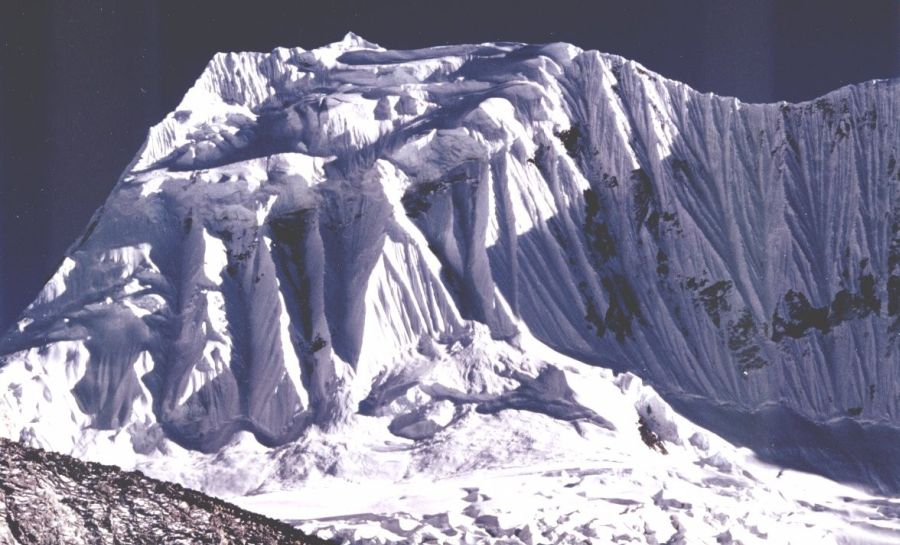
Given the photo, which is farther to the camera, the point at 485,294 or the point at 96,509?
the point at 485,294

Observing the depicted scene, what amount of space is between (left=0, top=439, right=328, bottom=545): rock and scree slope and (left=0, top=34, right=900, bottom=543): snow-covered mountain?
22.7 meters

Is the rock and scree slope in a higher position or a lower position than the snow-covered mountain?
lower

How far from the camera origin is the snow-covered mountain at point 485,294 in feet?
276

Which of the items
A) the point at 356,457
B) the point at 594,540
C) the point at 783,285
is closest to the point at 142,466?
the point at 356,457

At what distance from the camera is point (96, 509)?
154ft

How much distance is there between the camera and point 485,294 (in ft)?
317

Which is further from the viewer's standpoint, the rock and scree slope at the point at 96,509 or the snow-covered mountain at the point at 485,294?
the snow-covered mountain at the point at 485,294

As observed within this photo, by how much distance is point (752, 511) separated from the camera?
73625mm

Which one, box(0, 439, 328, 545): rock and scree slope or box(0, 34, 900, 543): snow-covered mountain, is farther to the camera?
box(0, 34, 900, 543): snow-covered mountain

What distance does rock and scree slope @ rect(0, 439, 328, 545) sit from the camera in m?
44.9

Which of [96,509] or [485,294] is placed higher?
[485,294]

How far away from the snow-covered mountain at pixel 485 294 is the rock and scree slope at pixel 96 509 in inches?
893

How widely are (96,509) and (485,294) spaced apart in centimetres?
5148

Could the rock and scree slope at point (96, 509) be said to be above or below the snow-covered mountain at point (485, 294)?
below
